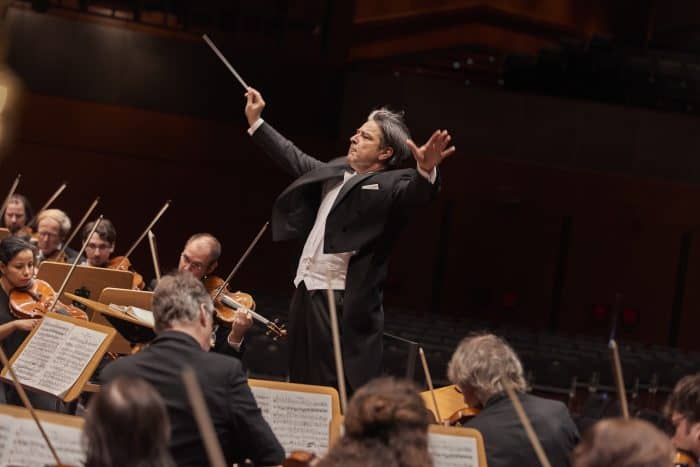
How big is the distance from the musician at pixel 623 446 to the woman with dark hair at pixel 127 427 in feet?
2.65

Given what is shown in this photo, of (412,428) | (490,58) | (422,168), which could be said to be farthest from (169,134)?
(412,428)

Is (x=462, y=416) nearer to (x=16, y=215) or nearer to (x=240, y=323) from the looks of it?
(x=240, y=323)

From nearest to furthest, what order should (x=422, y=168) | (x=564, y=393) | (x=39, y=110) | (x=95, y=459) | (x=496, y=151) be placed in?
1. (x=95, y=459)
2. (x=422, y=168)
3. (x=564, y=393)
4. (x=39, y=110)
5. (x=496, y=151)

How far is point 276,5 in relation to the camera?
1339 cm

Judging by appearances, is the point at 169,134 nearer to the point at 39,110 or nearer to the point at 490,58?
the point at 39,110

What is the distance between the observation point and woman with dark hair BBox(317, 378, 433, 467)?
2.13 metres

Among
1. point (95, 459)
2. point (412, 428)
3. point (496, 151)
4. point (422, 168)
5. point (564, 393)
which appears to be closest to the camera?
point (95, 459)

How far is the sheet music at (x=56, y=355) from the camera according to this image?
3713 mm

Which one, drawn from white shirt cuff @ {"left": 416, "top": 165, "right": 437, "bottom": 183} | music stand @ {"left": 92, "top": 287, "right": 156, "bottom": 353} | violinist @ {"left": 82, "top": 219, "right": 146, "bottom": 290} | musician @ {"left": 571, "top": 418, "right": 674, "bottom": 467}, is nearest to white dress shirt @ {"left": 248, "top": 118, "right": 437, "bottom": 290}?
white shirt cuff @ {"left": 416, "top": 165, "right": 437, "bottom": 183}

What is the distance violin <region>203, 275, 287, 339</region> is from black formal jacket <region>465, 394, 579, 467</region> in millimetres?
1591

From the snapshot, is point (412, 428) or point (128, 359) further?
point (128, 359)

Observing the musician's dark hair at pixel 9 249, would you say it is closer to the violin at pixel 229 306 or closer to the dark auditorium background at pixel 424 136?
the violin at pixel 229 306

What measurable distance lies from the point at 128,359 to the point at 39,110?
1000cm

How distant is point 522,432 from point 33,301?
2554 mm
